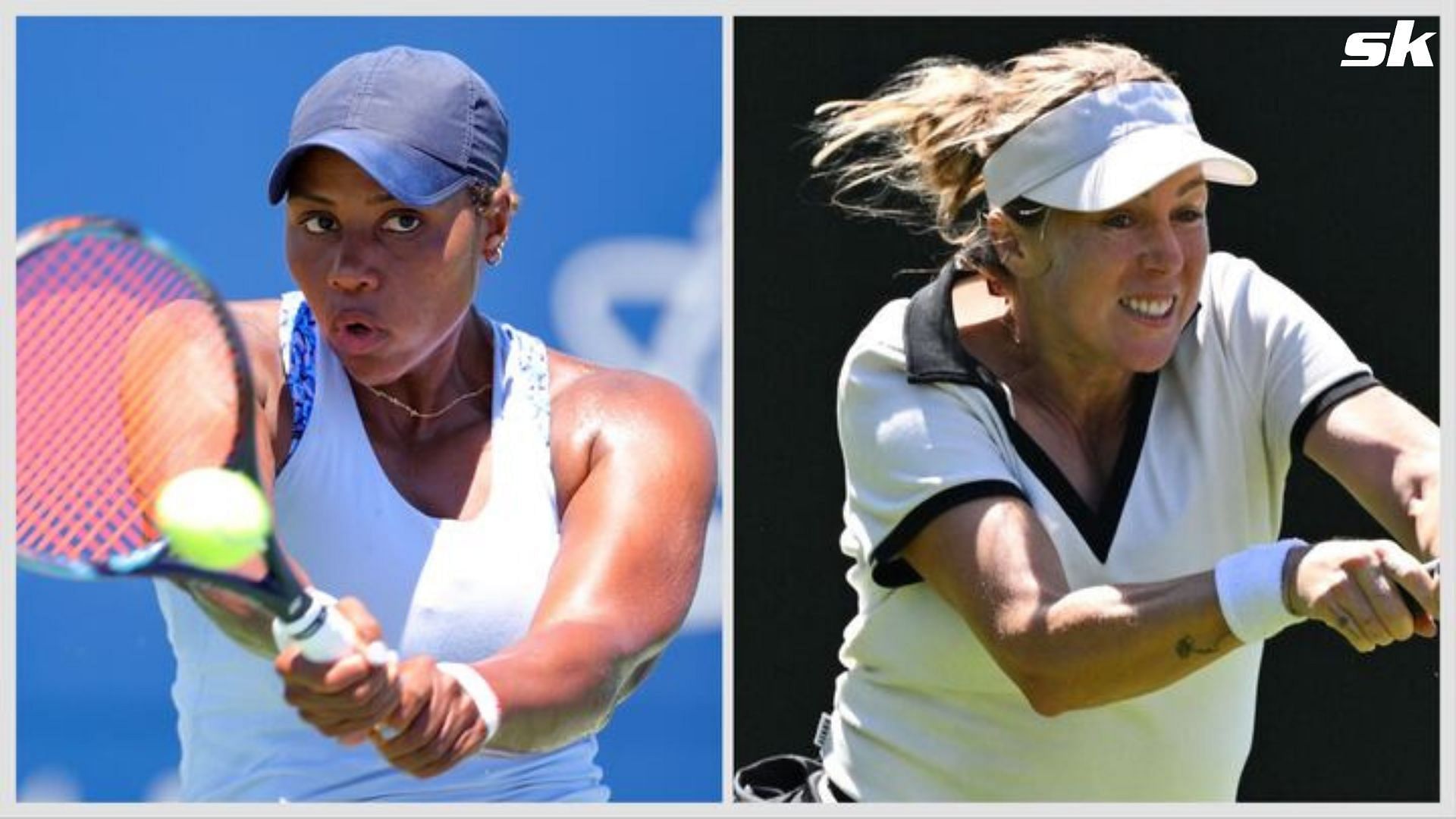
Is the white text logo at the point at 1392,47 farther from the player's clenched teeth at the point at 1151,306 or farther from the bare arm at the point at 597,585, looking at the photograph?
the bare arm at the point at 597,585

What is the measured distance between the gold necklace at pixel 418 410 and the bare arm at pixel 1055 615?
1.55ft

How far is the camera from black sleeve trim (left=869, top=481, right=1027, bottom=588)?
8.93 ft

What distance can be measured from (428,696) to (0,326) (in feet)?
4.26

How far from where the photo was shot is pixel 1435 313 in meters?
3.72

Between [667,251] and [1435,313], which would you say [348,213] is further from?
[1435,313]

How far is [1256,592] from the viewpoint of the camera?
2.53 meters

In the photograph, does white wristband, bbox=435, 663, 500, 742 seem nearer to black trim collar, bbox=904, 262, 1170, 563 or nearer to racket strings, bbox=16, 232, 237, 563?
racket strings, bbox=16, 232, 237, 563

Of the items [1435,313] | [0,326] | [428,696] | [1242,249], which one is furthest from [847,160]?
[428,696]

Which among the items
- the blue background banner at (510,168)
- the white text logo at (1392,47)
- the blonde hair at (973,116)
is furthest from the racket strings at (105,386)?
the white text logo at (1392,47)

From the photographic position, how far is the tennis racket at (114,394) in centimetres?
235

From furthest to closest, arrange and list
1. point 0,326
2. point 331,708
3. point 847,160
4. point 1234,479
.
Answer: point 847,160
point 0,326
point 1234,479
point 331,708

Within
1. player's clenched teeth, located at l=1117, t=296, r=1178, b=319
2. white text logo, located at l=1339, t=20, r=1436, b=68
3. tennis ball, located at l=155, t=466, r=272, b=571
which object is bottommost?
tennis ball, located at l=155, t=466, r=272, b=571

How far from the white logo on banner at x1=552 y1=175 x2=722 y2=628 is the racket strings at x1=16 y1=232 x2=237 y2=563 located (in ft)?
4.14

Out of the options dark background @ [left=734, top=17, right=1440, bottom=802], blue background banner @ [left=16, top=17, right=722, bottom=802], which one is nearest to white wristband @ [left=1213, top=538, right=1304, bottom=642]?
dark background @ [left=734, top=17, right=1440, bottom=802]
